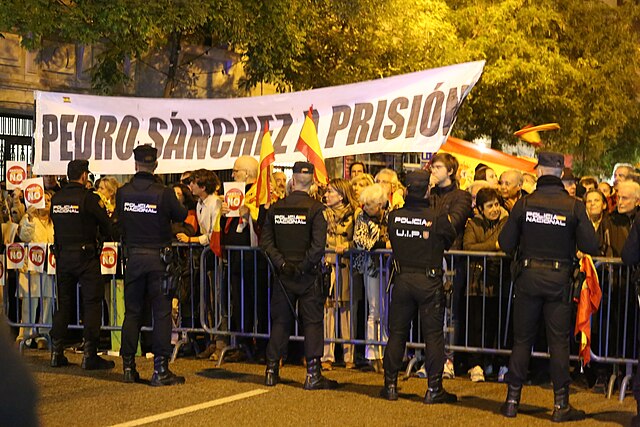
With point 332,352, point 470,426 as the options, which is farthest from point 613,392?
point 332,352

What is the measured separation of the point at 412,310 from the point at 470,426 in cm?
118

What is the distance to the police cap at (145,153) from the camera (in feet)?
29.1

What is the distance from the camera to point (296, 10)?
16953mm

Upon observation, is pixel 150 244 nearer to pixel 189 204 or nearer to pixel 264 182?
pixel 264 182

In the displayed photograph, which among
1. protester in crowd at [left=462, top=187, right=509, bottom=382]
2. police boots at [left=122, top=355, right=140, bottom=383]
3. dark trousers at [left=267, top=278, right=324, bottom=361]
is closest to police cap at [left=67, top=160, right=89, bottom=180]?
police boots at [left=122, top=355, right=140, bottom=383]

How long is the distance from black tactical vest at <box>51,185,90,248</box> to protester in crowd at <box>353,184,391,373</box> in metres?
2.56

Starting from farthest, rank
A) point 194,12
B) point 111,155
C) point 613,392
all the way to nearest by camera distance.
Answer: point 194,12 < point 111,155 < point 613,392

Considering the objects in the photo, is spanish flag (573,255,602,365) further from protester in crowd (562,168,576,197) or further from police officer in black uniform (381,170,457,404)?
protester in crowd (562,168,576,197)

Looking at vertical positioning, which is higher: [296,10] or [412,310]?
[296,10]

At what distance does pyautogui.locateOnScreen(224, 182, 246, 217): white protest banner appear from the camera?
9.94m

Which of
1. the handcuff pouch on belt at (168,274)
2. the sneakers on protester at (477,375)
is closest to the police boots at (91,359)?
the handcuff pouch on belt at (168,274)

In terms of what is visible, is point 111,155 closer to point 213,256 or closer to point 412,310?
point 213,256

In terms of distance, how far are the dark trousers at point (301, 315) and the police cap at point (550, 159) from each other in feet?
7.24

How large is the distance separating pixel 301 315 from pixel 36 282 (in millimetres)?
3951
